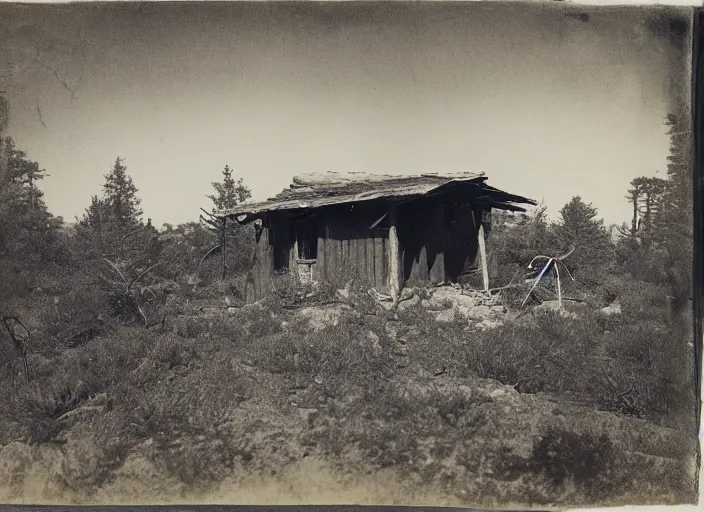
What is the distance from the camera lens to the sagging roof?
18.0 ft

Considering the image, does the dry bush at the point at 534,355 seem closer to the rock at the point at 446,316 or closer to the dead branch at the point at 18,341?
the rock at the point at 446,316

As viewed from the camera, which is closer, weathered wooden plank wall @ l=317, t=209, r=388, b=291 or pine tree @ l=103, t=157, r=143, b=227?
pine tree @ l=103, t=157, r=143, b=227

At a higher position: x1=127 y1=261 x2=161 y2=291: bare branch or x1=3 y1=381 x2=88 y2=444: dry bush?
x1=127 y1=261 x2=161 y2=291: bare branch

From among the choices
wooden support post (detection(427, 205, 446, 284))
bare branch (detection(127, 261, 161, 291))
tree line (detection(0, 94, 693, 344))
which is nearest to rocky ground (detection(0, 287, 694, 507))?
bare branch (detection(127, 261, 161, 291))

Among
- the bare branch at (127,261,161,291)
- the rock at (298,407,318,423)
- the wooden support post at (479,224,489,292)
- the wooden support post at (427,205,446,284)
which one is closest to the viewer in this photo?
the rock at (298,407,318,423)

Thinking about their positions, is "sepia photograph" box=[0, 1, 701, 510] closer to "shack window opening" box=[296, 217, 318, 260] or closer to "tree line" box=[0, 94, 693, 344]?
"tree line" box=[0, 94, 693, 344]

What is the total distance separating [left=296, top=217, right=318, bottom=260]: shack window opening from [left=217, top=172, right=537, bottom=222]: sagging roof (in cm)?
199

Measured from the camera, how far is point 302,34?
488 cm

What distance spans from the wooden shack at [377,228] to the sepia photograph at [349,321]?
72cm

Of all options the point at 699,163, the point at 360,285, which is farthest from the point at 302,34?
the point at 699,163

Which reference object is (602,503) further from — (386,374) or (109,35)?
(109,35)

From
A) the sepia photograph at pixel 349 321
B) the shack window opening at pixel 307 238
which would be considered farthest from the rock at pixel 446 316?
the shack window opening at pixel 307 238

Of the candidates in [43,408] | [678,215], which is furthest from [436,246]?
[43,408]

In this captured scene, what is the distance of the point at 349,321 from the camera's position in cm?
530
